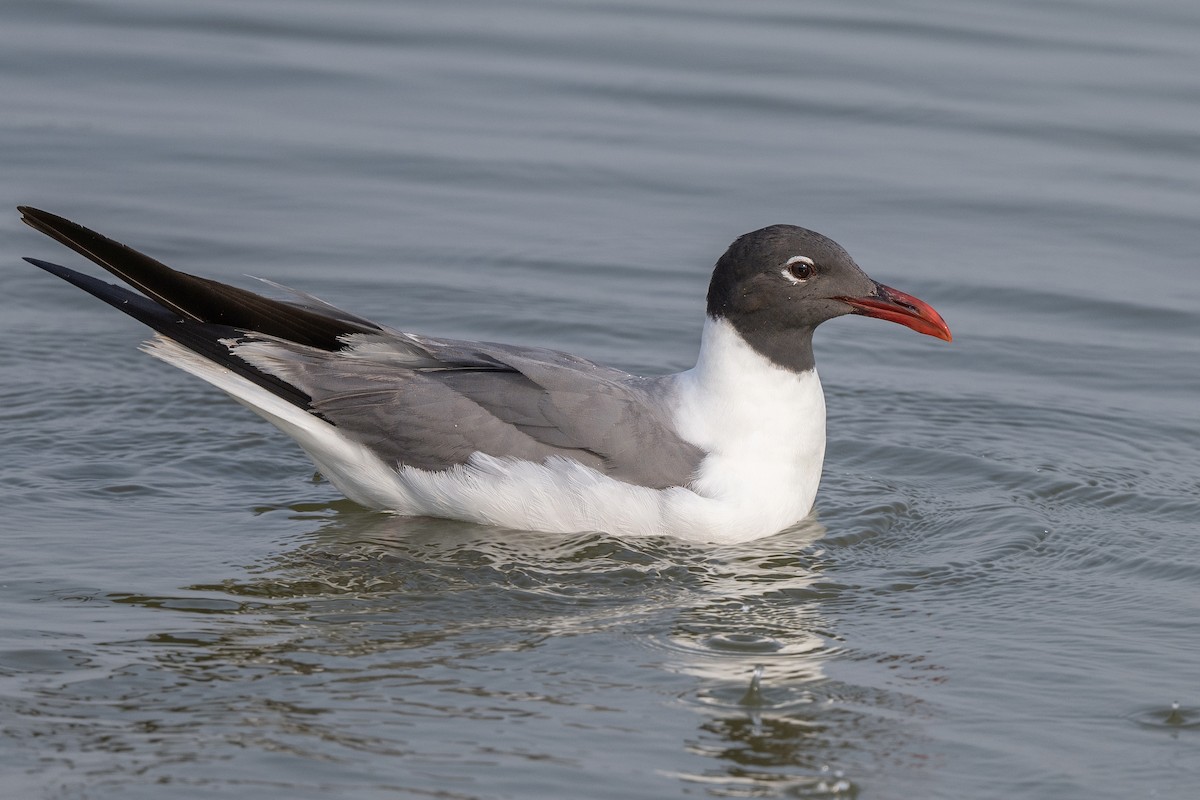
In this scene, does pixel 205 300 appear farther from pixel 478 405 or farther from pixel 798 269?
pixel 798 269

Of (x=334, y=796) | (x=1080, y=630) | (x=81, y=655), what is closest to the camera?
(x=334, y=796)

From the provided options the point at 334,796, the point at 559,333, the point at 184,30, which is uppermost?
the point at 184,30

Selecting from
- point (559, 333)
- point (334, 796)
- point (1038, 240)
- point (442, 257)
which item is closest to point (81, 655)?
point (334, 796)

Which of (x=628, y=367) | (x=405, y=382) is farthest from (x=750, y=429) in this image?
(x=628, y=367)

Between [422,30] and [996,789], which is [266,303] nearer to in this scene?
[996,789]

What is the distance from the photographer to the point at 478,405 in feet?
25.6

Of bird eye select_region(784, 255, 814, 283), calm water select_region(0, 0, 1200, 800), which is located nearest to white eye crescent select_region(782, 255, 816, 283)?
bird eye select_region(784, 255, 814, 283)

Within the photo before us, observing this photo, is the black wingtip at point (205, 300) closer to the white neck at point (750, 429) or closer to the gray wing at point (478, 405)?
the gray wing at point (478, 405)

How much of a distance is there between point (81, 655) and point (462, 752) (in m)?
1.52

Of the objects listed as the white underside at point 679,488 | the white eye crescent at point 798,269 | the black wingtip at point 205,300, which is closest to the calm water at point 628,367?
the white underside at point 679,488

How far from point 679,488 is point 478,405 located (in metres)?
0.95

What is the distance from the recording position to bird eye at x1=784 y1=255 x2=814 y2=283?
7.85m

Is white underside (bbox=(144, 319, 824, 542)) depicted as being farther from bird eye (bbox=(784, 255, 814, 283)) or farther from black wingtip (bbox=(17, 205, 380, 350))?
bird eye (bbox=(784, 255, 814, 283))

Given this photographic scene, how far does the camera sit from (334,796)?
17.4 feet
